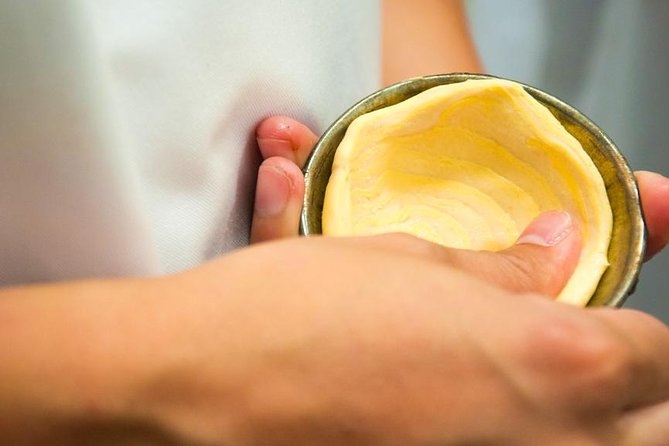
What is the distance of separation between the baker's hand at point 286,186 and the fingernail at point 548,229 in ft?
0.24

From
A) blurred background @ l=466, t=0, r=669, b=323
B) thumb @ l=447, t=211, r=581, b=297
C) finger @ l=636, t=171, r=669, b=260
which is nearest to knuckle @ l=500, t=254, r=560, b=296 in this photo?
thumb @ l=447, t=211, r=581, b=297

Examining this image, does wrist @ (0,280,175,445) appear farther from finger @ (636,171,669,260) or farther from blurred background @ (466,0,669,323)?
blurred background @ (466,0,669,323)

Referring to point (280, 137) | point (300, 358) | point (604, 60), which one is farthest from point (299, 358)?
point (604, 60)

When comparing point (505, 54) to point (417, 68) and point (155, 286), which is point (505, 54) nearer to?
point (417, 68)

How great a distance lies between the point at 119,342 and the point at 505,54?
28.9 inches

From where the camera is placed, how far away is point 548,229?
0.38 m

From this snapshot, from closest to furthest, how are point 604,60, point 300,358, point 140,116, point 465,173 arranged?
1. point 300,358
2. point 140,116
3. point 465,173
4. point 604,60

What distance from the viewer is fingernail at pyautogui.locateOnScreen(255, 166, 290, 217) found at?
0.38 m

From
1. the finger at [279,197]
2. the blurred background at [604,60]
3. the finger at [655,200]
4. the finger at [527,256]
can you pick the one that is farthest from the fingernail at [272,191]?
the blurred background at [604,60]

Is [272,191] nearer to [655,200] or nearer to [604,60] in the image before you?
[655,200]

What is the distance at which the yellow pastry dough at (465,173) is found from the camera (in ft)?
1.27

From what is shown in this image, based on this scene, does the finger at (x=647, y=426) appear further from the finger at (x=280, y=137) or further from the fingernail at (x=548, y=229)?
the finger at (x=280, y=137)

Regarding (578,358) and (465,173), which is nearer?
(578,358)

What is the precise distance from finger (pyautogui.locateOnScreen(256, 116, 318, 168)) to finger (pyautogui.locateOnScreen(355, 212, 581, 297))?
0.45ft
